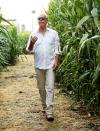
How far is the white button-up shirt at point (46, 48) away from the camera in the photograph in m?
5.20

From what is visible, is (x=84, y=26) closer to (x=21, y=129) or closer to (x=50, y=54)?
(x=50, y=54)

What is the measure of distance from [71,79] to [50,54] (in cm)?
104

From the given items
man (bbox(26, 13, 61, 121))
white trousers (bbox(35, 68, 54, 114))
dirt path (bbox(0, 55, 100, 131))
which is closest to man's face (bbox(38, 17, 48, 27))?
man (bbox(26, 13, 61, 121))

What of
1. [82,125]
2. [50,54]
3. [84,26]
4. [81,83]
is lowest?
[82,125]

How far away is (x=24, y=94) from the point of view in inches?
291

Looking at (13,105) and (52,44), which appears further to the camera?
(13,105)

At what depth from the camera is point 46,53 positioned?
5.20m

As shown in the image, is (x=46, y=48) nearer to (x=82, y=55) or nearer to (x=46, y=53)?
(x=46, y=53)

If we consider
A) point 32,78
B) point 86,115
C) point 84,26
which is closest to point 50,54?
point 84,26

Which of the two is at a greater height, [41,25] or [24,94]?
[41,25]

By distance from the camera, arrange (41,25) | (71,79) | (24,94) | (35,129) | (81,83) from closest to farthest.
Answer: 1. (35,129)
2. (41,25)
3. (81,83)
4. (71,79)
5. (24,94)

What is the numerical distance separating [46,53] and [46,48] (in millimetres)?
69

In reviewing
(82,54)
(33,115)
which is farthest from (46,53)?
(33,115)

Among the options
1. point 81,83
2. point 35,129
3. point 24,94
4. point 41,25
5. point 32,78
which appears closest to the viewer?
point 35,129
